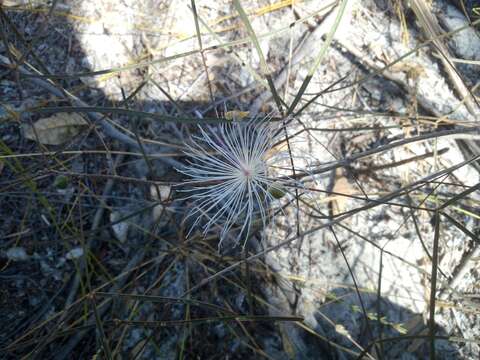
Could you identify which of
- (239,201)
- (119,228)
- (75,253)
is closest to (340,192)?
(239,201)

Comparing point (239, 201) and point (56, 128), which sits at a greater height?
point (56, 128)

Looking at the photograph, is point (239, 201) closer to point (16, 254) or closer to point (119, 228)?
point (119, 228)

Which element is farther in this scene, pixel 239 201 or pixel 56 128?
pixel 56 128

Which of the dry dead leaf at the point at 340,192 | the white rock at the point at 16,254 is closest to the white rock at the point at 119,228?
the white rock at the point at 16,254

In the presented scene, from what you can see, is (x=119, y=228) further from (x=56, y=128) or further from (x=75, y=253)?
(x=56, y=128)

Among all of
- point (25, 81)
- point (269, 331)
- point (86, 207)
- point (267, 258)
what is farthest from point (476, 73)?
point (25, 81)

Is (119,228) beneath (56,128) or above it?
beneath

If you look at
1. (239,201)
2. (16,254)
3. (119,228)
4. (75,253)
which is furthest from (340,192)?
(16,254)

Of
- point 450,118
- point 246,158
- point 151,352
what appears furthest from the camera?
Answer: point 450,118

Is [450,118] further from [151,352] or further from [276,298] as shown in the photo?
[151,352]
